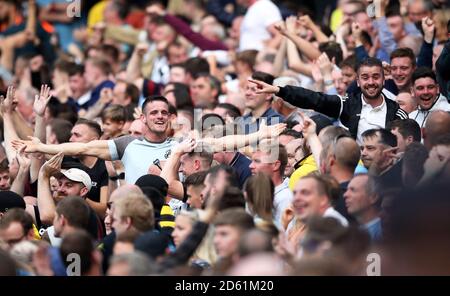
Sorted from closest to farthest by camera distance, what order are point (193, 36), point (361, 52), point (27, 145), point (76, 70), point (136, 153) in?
point (27, 145) < point (136, 153) < point (361, 52) < point (76, 70) < point (193, 36)

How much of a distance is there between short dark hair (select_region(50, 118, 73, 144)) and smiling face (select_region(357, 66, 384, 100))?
10.6 ft

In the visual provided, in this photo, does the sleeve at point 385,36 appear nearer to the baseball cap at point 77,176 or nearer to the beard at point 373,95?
the beard at point 373,95

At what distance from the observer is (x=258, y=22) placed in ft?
52.9

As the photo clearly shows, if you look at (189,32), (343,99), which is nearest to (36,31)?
(189,32)

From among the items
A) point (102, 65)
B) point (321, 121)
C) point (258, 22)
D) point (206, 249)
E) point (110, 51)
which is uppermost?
point (258, 22)

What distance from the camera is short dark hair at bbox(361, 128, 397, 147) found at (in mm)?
9977

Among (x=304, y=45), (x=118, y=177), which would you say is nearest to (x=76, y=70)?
(x=304, y=45)

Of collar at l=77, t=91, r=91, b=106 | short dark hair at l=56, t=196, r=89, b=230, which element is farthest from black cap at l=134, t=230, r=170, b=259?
collar at l=77, t=91, r=91, b=106

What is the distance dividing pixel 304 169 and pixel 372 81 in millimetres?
1120

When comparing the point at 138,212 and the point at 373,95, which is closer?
the point at 138,212

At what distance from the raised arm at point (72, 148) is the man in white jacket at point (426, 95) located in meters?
2.77

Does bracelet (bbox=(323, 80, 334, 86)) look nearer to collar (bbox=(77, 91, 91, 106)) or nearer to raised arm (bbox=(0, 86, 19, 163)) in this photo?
raised arm (bbox=(0, 86, 19, 163))

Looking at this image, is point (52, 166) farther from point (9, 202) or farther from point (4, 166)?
point (4, 166)

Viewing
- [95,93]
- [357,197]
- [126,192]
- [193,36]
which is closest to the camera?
[357,197]
